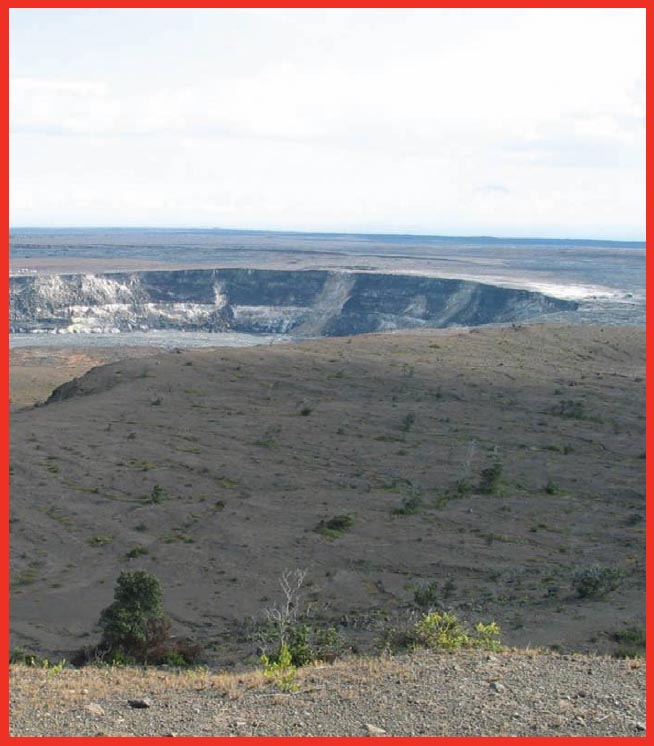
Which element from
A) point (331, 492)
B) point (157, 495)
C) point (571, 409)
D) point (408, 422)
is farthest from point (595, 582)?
point (571, 409)

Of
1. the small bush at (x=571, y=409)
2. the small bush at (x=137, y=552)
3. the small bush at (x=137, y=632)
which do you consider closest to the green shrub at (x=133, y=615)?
the small bush at (x=137, y=632)

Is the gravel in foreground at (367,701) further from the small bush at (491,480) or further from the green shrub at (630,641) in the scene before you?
the small bush at (491,480)

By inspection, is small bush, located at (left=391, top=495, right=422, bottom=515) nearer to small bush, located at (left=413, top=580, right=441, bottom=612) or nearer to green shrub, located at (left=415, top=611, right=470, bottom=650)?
small bush, located at (left=413, top=580, right=441, bottom=612)

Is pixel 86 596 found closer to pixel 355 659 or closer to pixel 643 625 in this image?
pixel 355 659

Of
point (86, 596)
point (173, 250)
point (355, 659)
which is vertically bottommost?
point (86, 596)

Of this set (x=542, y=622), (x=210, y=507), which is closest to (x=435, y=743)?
(x=542, y=622)

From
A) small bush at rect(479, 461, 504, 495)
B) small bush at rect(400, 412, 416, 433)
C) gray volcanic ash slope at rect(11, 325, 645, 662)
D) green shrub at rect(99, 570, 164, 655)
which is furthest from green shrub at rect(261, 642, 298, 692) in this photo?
small bush at rect(400, 412, 416, 433)

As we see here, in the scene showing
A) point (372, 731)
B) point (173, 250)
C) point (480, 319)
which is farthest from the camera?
point (173, 250)
